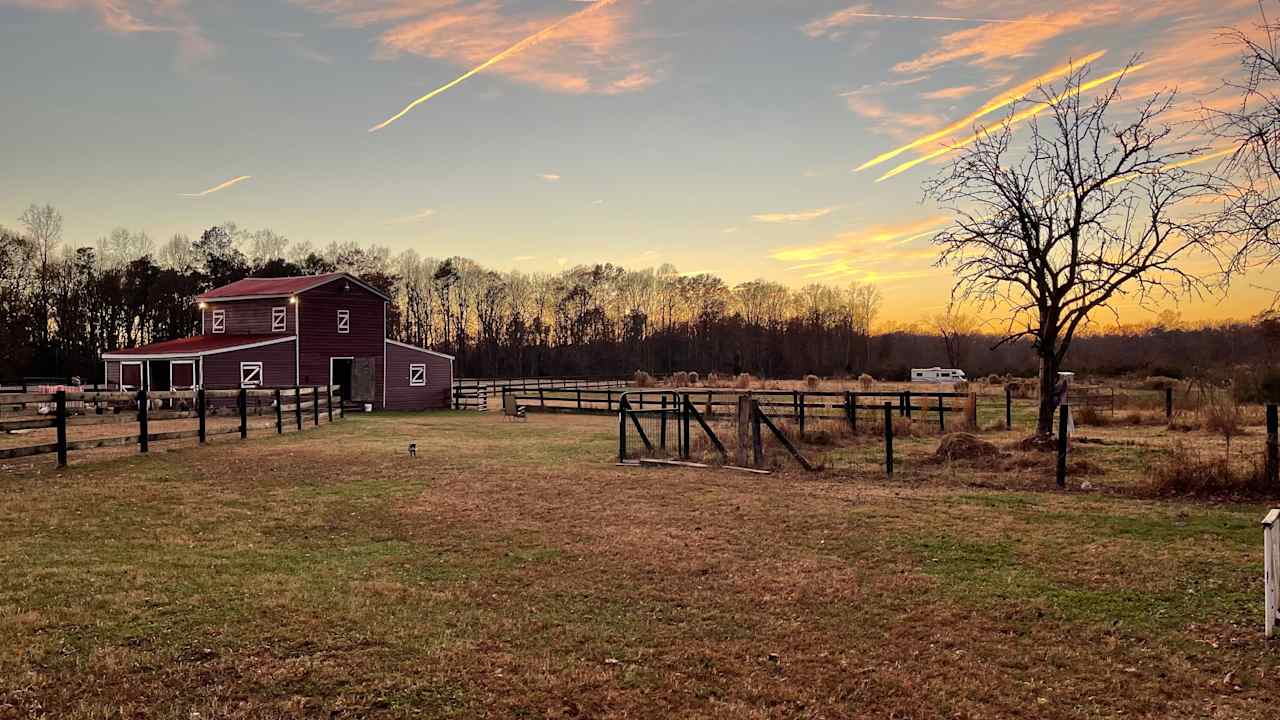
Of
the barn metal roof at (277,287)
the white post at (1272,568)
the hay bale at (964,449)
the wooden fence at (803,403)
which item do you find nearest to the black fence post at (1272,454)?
the hay bale at (964,449)

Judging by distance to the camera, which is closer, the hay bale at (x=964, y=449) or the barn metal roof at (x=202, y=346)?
the hay bale at (x=964, y=449)

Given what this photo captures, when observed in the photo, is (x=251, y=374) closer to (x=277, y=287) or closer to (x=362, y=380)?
(x=362, y=380)

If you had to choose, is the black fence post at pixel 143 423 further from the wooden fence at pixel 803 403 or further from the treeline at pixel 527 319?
the treeline at pixel 527 319

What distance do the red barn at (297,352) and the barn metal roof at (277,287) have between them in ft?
0.18

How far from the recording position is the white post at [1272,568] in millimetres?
5480

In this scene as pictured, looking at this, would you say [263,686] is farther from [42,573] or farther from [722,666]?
[42,573]

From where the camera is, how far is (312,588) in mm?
7016

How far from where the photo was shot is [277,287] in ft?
131

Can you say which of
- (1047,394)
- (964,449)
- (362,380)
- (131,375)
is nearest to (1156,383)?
(1047,394)

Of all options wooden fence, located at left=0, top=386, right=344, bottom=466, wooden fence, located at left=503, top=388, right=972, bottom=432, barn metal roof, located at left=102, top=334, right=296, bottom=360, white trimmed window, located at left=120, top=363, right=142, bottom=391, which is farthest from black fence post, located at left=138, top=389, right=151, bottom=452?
white trimmed window, located at left=120, top=363, right=142, bottom=391

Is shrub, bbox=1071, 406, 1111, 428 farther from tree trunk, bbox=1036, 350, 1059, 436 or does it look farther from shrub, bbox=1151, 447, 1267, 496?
shrub, bbox=1151, 447, 1267, 496

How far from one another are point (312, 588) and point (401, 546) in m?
1.75

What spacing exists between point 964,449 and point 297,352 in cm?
3223

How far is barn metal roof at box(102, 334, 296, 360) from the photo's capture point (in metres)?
35.1
